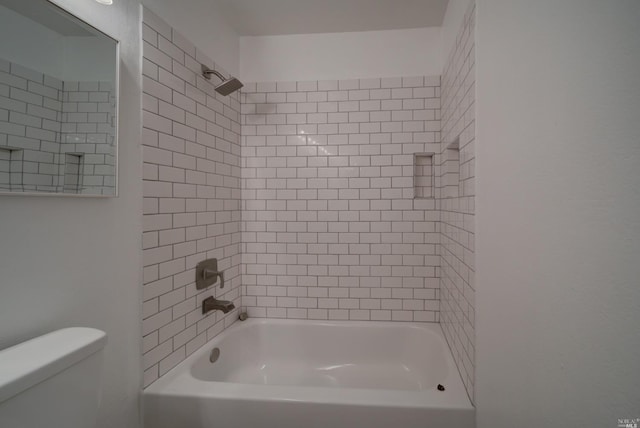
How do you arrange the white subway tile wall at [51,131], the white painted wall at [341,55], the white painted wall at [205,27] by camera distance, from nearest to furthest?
the white subway tile wall at [51,131] → the white painted wall at [205,27] → the white painted wall at [341,55]

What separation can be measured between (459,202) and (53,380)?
1.67 meters

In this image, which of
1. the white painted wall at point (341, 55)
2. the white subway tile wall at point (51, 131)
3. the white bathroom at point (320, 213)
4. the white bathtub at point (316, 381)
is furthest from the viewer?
the white painted wall at point (341, 55)

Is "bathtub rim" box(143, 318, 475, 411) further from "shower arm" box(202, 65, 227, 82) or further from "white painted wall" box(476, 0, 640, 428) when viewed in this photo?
"shower arm" box(202, 65, 227, 82)

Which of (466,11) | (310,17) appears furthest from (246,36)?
(466,11)

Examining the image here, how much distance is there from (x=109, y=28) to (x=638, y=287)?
1.67m

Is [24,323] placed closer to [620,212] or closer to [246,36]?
[620,212]

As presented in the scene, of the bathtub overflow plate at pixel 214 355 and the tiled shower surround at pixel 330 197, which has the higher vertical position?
the tiled shower surround at pixel 330 197

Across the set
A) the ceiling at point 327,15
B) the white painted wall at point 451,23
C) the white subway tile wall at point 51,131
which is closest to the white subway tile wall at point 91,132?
the white subway tile wall at point 51,131

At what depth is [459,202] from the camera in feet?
4.57

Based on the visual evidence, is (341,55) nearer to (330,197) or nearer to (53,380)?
(330,197)

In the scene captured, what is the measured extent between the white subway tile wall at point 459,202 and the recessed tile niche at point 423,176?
0.10 metres

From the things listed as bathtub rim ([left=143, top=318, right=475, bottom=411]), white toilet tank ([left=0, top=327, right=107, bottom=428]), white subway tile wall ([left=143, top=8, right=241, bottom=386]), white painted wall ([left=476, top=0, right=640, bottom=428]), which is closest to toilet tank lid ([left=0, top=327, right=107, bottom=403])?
white toilet tank ([left=0, top=327, right=107, bottom=428])

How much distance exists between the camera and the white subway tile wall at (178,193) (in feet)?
4.01

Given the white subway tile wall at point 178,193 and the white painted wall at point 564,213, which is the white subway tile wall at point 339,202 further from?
the white painted wall at point 564,213
